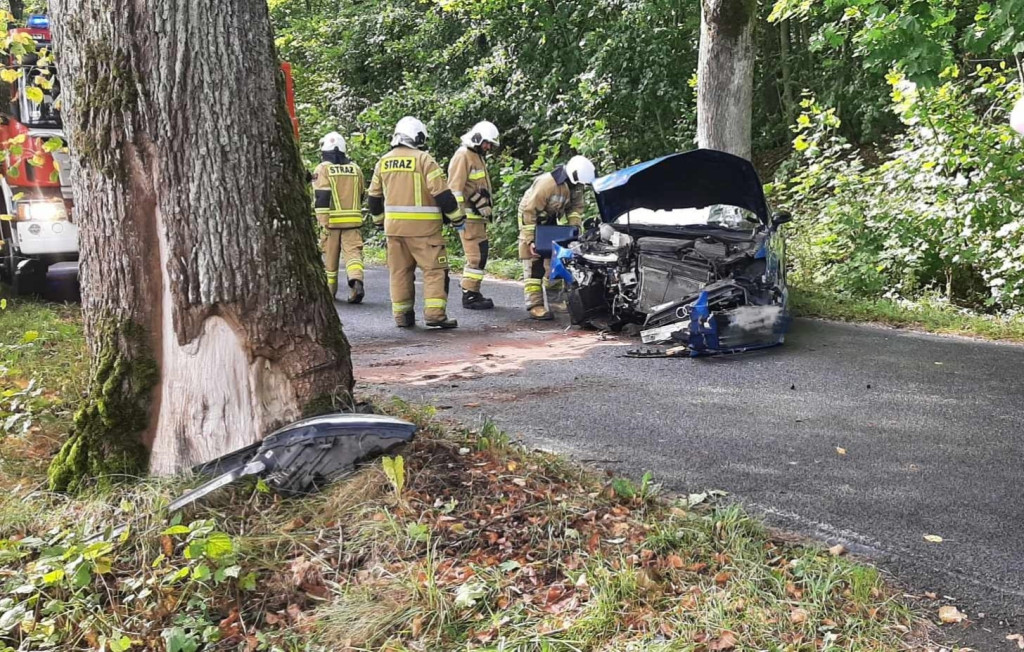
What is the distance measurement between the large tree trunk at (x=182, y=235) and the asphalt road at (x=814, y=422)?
5.22 feet

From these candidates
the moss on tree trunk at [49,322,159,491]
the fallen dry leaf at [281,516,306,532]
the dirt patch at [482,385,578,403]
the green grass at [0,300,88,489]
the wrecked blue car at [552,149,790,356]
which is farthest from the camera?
the wrecked blue car at [552,149,790,356]

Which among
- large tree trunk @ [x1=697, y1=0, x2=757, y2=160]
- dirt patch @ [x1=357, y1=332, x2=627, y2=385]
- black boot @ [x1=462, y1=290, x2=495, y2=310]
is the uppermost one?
large tree trunk @ [x1=697, y1=0, x2=757, y2=160]

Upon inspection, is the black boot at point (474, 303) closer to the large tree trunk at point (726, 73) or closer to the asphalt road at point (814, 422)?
the asphalt road at point (814, 422)

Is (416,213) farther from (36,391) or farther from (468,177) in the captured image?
(36,391)

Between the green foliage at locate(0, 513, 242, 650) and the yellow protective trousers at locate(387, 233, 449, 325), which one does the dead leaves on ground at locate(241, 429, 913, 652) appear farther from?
the yellow protective trousers at locate(387, 233, 449, 325)

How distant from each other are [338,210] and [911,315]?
643cm

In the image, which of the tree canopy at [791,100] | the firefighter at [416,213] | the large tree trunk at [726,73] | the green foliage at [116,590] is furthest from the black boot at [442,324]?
the green foliage at [116,590]

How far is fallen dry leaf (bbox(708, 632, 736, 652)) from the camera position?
2.40 m

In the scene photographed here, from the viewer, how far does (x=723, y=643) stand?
7.93 feet

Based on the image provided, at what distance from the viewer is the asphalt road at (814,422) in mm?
3170

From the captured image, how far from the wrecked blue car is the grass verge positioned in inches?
133

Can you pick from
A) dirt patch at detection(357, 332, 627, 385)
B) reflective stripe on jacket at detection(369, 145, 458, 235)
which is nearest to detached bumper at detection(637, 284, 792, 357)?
dirt patch at detection(357, 332, 627, 385)

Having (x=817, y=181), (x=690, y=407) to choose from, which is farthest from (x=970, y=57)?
(x=690, y=407)

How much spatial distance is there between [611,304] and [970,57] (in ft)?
26.7
